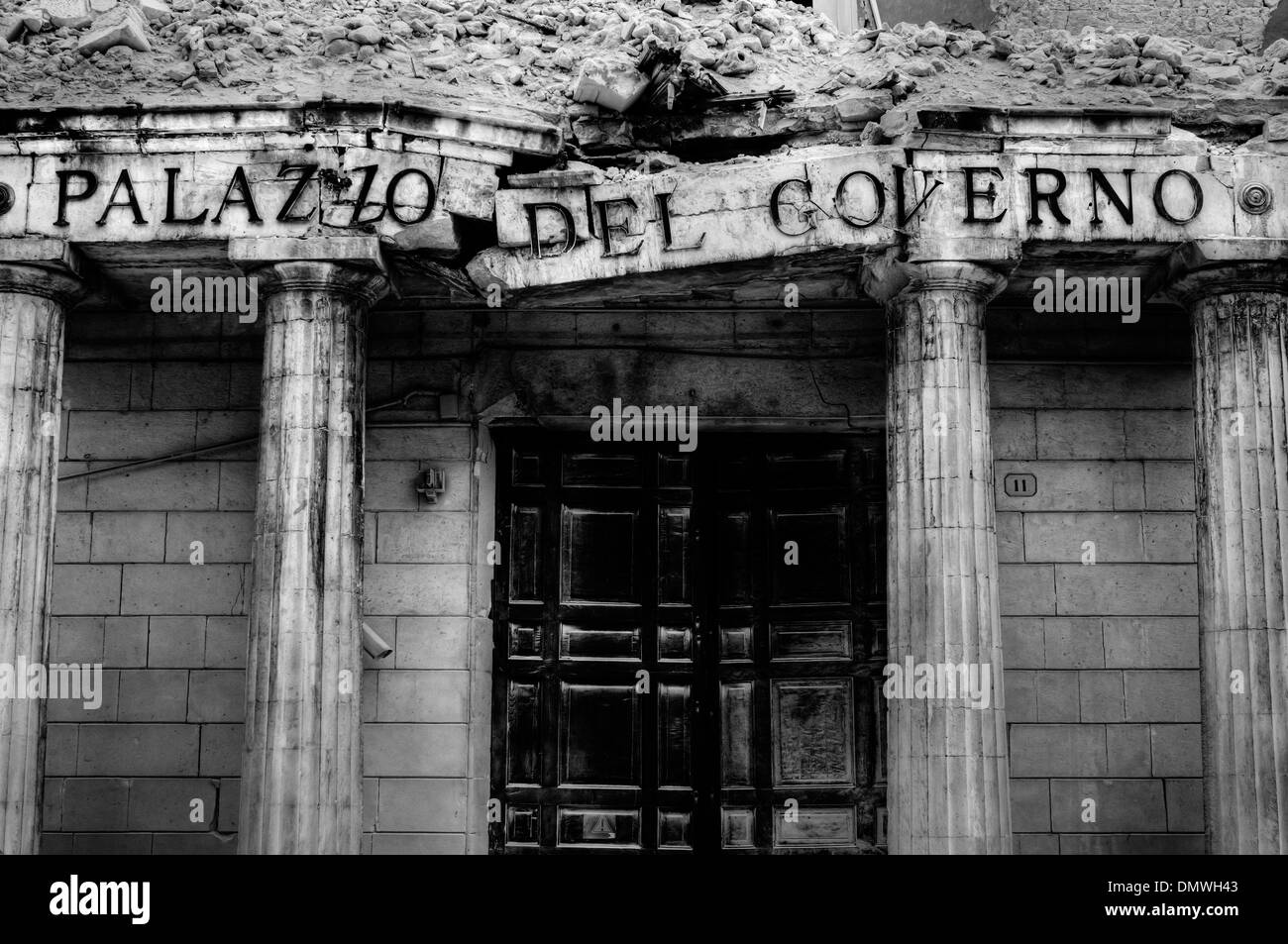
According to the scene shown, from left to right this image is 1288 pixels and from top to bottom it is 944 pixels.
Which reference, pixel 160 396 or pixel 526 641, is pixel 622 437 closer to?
pixel 526 641

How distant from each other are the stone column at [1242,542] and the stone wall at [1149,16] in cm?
408

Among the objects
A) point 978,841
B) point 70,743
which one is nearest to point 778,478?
point 978,841

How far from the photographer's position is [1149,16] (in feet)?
47.4

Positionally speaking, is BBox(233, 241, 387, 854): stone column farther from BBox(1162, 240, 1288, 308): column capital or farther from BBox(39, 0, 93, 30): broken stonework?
BBox(1162, 240, 1288, 308): column capital

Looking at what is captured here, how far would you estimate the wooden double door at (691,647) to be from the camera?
12.9 meters

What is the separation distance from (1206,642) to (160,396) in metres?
8.60

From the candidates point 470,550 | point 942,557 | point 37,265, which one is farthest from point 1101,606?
point 37,265

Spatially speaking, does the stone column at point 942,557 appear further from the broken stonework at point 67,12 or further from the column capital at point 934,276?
the broken stonework at point 67,12

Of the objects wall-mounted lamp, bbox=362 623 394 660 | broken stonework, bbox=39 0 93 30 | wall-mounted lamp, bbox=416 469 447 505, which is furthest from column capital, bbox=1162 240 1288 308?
broken stonework, bbox=39 0 93 30

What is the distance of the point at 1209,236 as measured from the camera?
36.4ft

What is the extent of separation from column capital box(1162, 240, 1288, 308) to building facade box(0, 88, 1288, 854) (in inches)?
1.0

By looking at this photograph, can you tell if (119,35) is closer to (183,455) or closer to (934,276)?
(183,455)

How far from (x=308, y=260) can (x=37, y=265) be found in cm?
201
